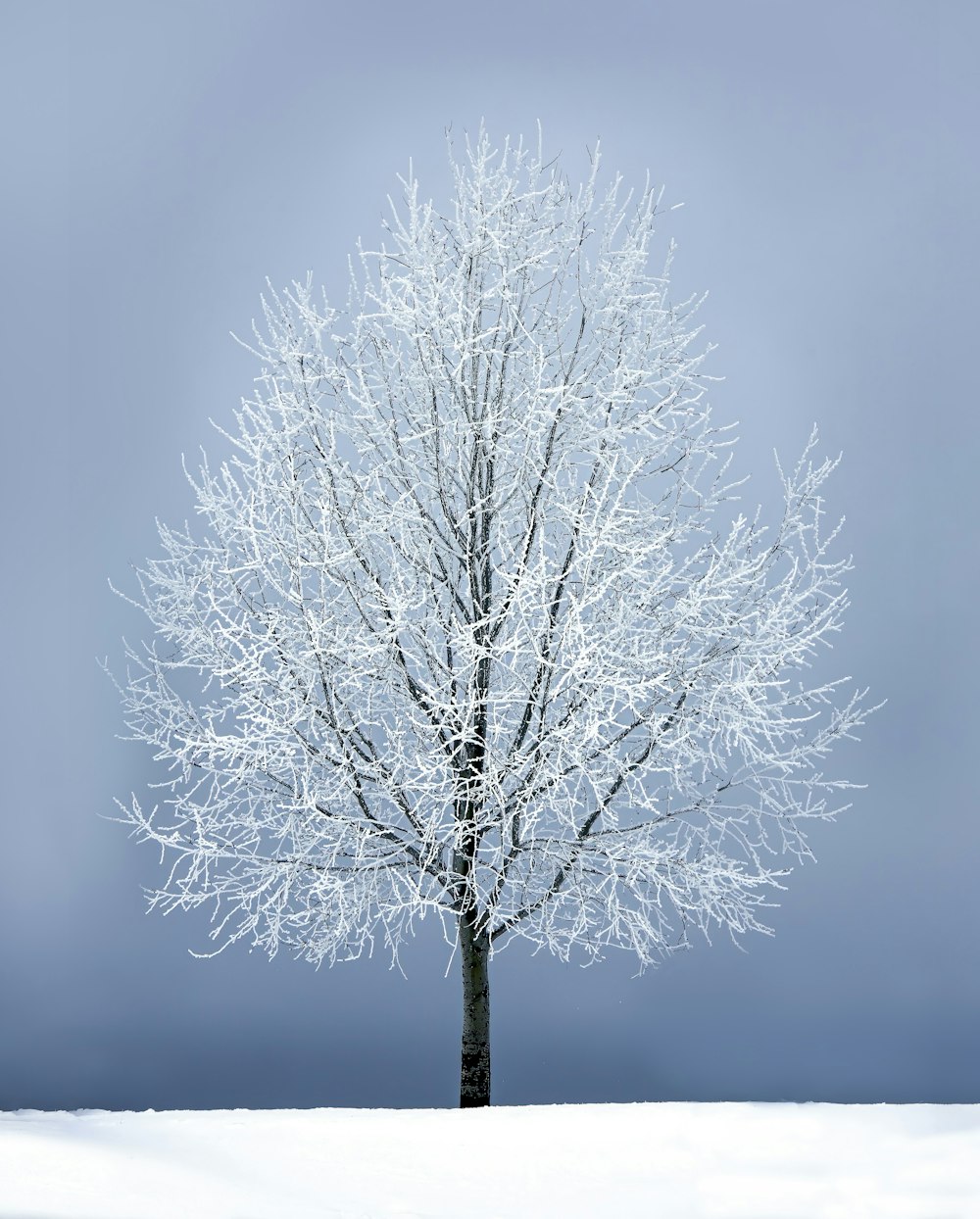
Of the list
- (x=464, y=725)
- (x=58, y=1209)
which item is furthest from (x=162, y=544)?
(x=58, y=1209)

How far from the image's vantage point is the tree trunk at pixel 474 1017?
867cm

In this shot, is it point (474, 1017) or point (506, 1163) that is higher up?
point (474, 1017)

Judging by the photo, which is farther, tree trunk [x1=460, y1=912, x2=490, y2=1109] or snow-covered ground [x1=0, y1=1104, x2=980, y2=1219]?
tree trunk [x1=460, y1=912, x2=490, y2=1109]

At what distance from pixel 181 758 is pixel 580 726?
2.69 metres

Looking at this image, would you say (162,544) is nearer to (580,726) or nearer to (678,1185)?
(580,726)

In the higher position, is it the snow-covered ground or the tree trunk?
the tree trunk

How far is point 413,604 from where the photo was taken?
26.7 ft

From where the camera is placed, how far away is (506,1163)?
6652 mm

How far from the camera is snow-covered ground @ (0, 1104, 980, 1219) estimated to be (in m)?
5.86

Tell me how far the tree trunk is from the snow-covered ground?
2.99 feet

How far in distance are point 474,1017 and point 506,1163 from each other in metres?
2.13

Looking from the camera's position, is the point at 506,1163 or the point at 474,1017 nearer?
the point at 506,1163

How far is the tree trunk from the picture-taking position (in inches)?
341

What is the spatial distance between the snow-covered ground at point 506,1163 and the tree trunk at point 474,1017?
2.99ft
